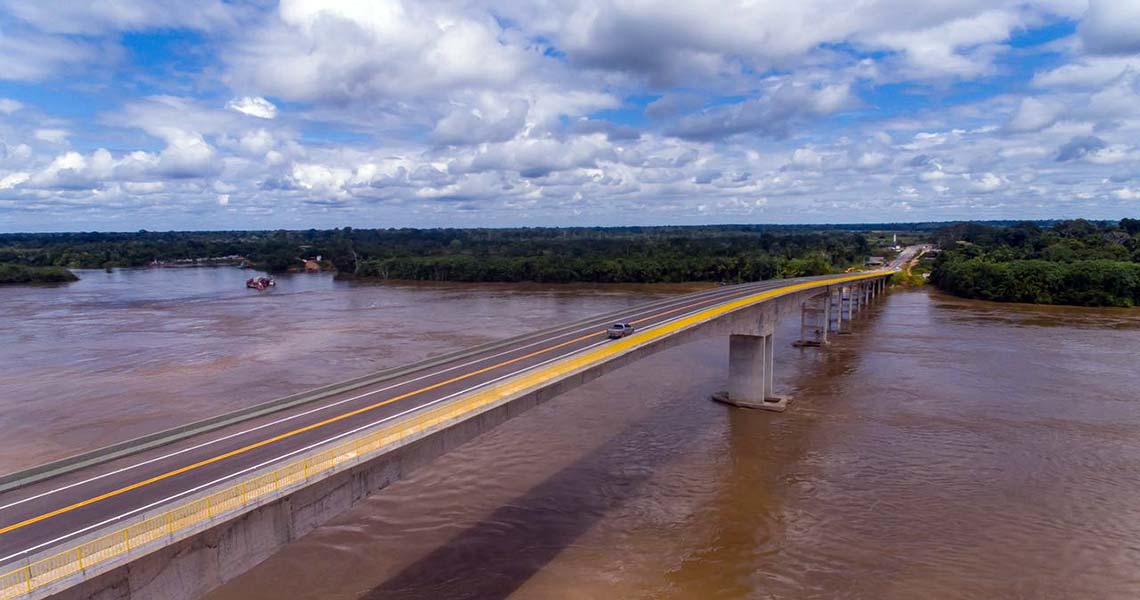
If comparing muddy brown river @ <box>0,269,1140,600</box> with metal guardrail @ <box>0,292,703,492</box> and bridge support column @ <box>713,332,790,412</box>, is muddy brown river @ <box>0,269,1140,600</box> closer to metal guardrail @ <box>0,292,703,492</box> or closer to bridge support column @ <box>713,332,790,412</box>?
bridge support column @ <box>713,332,790,412</box>

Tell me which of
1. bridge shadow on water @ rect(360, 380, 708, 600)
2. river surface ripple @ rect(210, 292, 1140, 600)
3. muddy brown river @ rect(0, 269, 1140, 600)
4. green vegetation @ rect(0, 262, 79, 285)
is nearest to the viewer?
bridge shadow on water @ rect(360, 380, 708, 600)

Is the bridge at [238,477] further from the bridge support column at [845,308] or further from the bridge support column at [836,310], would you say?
the bridge support column at [845,308]

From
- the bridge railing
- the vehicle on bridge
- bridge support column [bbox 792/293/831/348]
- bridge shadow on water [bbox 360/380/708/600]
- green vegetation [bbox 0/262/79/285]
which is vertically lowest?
bridge shadow on water [bbox 360/380/708/600]

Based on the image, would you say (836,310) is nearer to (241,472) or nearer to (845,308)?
(845,308)

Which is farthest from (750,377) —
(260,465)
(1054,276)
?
(1054,276)

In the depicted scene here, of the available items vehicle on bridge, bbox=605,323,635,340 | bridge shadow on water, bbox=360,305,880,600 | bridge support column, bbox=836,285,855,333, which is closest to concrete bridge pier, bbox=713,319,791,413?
bridge shadow on water, bbox=360,305,880,600

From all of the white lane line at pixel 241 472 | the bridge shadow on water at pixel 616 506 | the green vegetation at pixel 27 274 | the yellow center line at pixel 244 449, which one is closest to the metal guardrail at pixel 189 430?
the yellow center line at pixel 244 449

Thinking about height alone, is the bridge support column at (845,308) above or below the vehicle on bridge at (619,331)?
below
